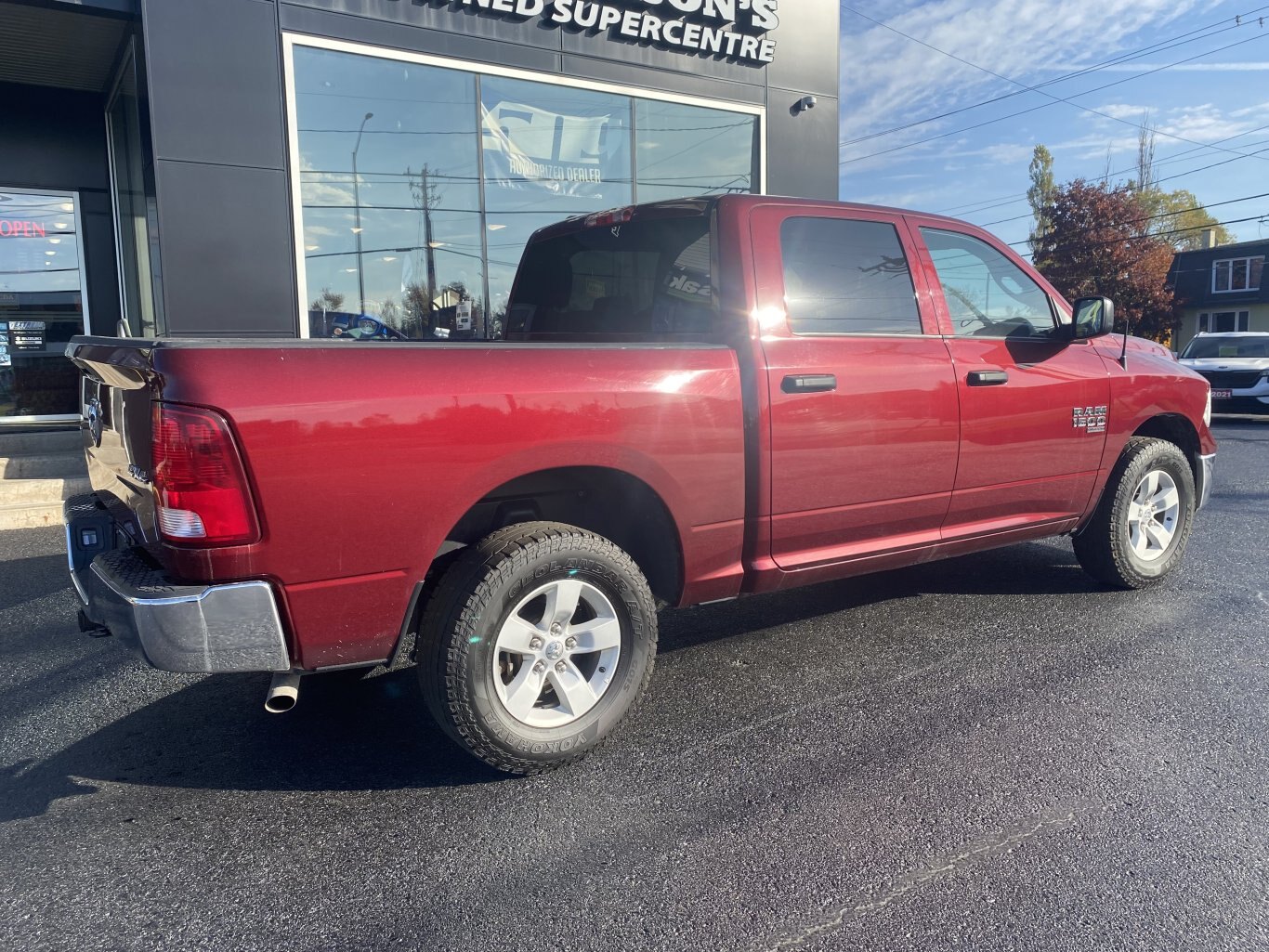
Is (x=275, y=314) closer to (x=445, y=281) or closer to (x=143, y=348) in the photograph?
(x=445, y=281)

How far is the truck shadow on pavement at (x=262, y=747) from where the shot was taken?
304 centimetres

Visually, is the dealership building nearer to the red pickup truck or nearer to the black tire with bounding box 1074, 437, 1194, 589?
the red pickup truck

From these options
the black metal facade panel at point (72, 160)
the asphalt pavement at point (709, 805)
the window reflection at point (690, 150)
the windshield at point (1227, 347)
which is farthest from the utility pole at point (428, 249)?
the windshield at point (1227, 347)

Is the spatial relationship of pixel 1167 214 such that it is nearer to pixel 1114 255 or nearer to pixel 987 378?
pixel 1114 255

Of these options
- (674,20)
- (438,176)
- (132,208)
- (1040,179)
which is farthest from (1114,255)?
(132,208)

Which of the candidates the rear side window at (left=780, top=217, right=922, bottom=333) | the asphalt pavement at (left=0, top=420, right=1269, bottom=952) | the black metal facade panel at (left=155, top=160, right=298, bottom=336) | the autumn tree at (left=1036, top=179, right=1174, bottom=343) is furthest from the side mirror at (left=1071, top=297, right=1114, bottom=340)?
the autumn tree at (left=1036, top=179, right=1174, bottom=343)

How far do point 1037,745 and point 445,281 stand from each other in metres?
7.98

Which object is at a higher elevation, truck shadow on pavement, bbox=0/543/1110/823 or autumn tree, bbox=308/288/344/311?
autumn tree, bbox=308/288/344/311

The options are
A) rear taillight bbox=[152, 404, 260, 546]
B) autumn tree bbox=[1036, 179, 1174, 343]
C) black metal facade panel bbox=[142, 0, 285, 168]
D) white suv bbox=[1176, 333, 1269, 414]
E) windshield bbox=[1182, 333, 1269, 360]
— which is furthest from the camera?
autumn tree bbox=[1036, 179, 1174, 343]

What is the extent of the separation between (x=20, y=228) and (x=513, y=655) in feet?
33.4

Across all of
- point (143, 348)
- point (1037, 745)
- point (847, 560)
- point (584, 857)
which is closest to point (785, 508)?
point (847, 560)

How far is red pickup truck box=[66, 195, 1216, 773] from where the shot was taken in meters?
2.53

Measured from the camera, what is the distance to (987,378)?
13.5ft

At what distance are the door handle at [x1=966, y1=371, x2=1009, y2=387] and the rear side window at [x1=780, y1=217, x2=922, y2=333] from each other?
1.11 ft
